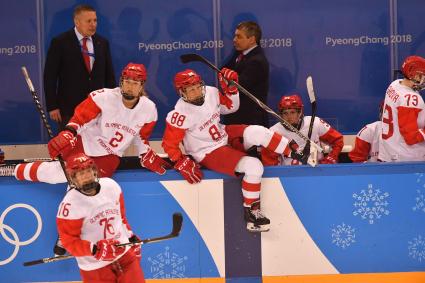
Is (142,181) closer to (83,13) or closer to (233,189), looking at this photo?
(233,189)

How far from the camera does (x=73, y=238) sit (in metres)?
3.98

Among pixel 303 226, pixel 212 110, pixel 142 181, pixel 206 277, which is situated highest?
pixel 212 110

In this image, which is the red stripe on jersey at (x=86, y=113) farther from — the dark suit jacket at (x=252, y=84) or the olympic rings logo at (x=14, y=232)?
the dark suit jacket at (x=252, y=84)

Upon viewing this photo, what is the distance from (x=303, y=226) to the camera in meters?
4.84

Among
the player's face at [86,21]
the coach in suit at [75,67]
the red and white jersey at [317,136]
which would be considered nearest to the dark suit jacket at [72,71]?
the coach in suit at [75,67]

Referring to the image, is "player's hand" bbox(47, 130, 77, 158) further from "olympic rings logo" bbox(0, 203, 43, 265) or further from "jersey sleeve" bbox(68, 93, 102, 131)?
"olympic rings logo" bbox(0, 203, 43, 265)

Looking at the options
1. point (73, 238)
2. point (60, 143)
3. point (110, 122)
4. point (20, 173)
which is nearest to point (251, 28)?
point (110, 122)

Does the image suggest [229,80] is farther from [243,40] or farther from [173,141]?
[243,40]

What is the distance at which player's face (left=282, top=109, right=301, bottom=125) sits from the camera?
5.38 m

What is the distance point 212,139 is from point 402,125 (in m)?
1.19

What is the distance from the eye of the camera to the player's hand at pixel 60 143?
4.50 m

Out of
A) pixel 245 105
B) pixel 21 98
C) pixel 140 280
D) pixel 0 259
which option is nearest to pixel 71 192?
pixel 140 280

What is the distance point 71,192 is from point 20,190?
0.85m

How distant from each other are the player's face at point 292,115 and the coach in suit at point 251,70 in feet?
1.04
